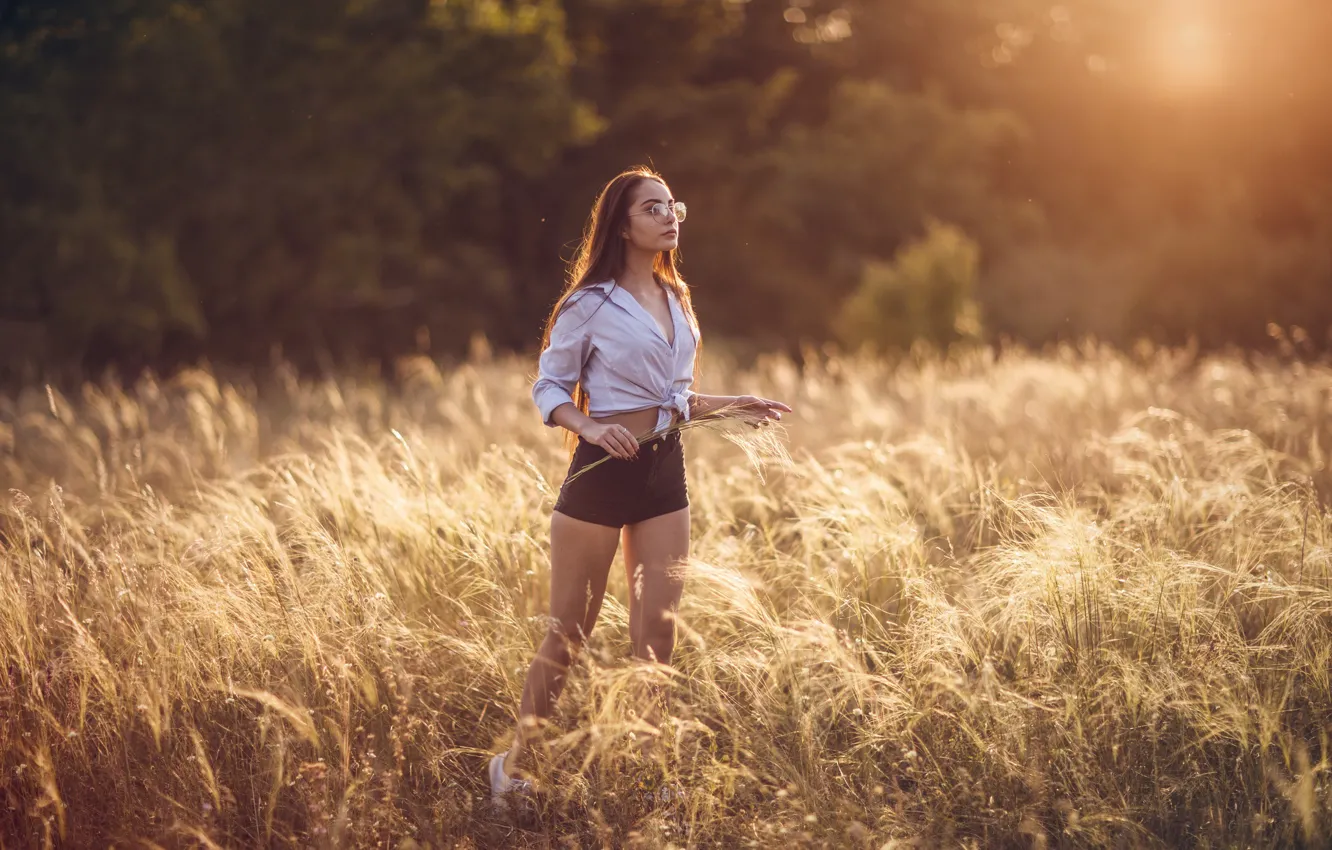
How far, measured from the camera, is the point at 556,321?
9.66 feet

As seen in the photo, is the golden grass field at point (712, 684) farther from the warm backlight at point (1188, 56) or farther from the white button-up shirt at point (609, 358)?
the warm backlight at point (1188, 56)

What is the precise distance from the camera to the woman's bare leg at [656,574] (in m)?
2.89

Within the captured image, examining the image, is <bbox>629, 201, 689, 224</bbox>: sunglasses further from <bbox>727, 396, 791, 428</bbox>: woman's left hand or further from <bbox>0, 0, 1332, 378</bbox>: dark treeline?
<bbox>0, 0, 1332, 378</bbox>: dark treeline

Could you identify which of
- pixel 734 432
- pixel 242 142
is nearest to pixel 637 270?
pixel 734 432

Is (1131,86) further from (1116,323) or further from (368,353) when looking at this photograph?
(368,353)

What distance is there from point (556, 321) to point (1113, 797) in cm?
203

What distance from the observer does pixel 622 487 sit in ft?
9.39

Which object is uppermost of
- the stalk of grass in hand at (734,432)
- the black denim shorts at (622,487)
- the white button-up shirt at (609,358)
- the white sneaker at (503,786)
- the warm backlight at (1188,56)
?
the warm backlight at (1188,56)

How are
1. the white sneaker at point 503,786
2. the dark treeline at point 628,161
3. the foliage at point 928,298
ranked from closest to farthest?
the white sneaker at point 503,786 → the dark treeline at point 628,161 → the foliage at point 928,298

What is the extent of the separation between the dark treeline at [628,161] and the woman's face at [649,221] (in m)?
2.35

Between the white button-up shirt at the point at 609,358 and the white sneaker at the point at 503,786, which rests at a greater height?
the white button-up shirt at the point at 609,358

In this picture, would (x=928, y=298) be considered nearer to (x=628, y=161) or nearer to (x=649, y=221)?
(x=628, y=161)

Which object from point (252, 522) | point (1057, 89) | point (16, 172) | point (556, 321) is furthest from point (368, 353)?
point (1057, 89)

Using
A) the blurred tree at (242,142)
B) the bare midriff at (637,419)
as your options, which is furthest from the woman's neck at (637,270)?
the blurred tree at (242,142)
